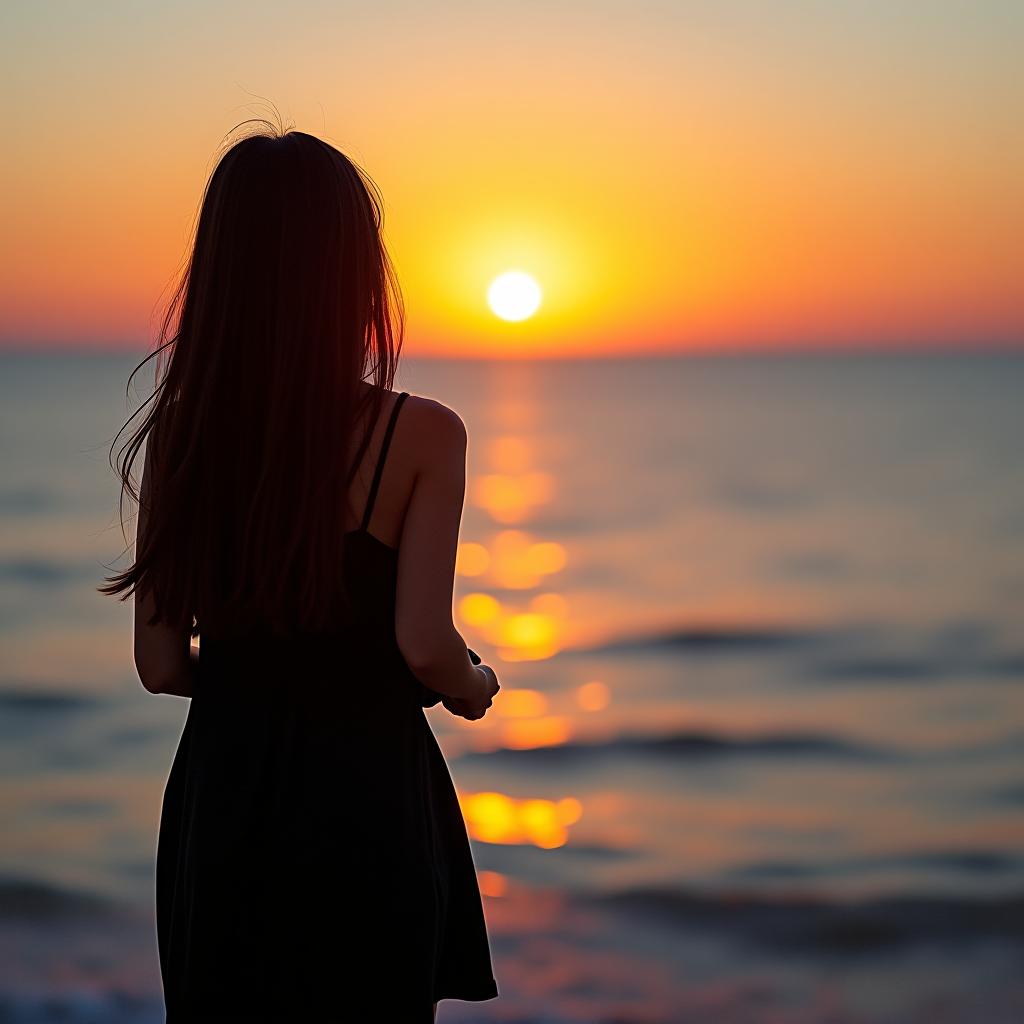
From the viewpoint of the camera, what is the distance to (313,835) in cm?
200

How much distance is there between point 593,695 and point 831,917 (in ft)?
16.8

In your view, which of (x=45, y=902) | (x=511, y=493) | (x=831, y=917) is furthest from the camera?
(x=511, y=493)

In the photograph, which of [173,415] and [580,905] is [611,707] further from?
[173,415]

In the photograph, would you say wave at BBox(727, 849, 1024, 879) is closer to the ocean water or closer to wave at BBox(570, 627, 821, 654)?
the ocean water

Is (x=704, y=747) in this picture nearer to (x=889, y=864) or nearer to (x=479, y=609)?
(x=889, y=864)

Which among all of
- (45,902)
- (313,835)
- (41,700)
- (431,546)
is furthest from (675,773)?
(431,546)

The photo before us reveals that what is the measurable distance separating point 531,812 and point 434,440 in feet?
20.3

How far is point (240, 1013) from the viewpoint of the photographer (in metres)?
2.05

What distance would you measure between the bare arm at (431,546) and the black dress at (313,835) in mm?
55

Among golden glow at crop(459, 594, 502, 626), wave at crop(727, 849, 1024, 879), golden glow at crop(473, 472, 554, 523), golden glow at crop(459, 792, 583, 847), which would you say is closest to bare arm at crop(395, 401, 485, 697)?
wave at crop(727, 849, 1024, 879)

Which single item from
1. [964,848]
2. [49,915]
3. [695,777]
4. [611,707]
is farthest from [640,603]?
[49,915]

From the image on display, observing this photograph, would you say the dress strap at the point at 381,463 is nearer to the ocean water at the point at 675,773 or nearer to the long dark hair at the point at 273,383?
the long dark hair at the point at 273,383

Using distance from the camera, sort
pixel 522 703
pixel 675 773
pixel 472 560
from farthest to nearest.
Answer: pixel 472 560 → pixel 522 703 → pixel 675 773

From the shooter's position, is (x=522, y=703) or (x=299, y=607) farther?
(x=522, y=703)
